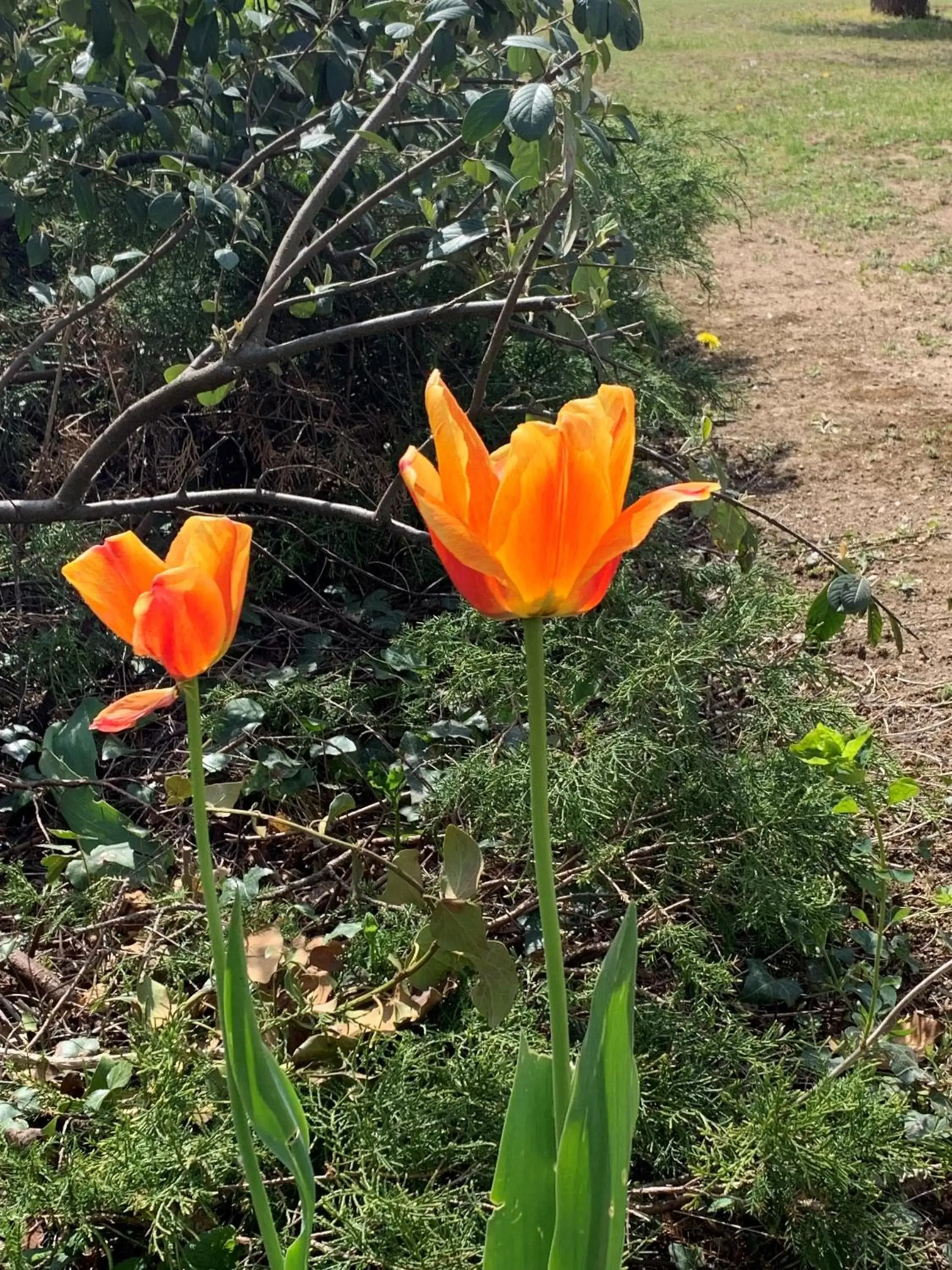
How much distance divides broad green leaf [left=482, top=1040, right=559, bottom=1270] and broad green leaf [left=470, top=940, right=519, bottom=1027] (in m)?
0.55

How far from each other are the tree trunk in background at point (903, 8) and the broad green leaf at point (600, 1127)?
19.7 metres

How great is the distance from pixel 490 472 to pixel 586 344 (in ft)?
4.76

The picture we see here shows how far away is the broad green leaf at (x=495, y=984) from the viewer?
137 centimetres

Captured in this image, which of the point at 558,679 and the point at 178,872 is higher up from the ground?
the point at 558,679

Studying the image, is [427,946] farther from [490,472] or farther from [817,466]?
[817,466]

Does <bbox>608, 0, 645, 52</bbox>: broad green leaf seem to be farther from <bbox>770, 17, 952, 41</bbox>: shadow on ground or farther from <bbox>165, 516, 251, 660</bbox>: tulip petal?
<bbox>770, 17, 952, 41</bbox>: shadow on ground

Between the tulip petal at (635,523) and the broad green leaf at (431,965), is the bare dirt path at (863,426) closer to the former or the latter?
the broad green leaf at (431,965)

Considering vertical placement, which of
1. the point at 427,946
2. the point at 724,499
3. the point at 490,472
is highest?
the point at 490,472

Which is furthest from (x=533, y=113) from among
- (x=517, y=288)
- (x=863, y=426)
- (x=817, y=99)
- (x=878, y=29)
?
(x=878, y=29)

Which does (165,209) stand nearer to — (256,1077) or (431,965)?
(431,965)

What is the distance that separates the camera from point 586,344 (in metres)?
2.09

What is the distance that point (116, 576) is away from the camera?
0.81m

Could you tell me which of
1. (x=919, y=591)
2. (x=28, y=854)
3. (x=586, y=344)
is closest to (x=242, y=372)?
(x=586, y=344)

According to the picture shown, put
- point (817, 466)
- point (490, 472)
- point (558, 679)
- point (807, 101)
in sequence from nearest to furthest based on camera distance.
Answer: point (490, 472) < point (558, 679) < point (817, 466) < point (807, 101)
